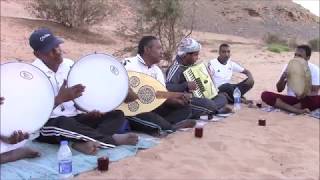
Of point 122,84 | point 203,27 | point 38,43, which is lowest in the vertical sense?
point 203,27

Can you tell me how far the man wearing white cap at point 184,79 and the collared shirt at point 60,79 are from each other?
178cm

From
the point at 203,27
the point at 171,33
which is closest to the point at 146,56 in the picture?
the point at 171,33

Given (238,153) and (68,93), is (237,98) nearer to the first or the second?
(238,153)

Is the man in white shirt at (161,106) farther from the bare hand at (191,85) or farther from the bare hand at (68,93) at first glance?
the bare hand at (68,93)

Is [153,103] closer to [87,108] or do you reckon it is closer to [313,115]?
[87,108]

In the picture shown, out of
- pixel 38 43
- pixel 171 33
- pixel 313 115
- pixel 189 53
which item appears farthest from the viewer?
pixel 171 33

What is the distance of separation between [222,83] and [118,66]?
3.22m

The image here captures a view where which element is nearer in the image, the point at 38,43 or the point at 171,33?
the point at 38,43

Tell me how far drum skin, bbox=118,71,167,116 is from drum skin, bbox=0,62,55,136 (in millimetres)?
1566

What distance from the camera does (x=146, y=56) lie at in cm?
623

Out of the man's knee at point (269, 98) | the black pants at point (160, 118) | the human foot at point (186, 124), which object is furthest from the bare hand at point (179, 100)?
the man's knee at point (269, 98)

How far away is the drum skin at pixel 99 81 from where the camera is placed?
492 cm

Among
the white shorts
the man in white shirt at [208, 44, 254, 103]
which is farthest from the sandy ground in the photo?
the white shorts

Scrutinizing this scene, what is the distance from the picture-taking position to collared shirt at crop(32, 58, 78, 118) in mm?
5043
